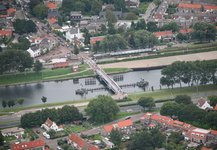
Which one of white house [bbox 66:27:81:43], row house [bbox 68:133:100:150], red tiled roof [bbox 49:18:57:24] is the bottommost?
row house [bbox 68:133:100:150]

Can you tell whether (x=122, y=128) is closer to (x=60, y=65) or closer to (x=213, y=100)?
(x=213, y=100)

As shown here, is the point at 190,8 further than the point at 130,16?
Yes

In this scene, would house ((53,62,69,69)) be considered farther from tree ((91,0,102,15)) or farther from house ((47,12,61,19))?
tree ((91,0,102,15))

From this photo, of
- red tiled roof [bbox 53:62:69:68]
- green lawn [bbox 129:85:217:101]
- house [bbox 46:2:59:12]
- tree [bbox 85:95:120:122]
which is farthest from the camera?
house [bbox 46:2:59:12]

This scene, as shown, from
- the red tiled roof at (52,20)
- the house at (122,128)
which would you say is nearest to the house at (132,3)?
the red tiled roof at (52,20)

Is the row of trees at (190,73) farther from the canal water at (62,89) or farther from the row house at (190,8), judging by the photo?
the row house at (190,8)

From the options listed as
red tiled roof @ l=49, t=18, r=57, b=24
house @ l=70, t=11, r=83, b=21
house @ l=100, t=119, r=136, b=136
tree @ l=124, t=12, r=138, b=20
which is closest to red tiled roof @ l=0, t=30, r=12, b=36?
red tiled roof @ l=49, t=18, r=57, b=24

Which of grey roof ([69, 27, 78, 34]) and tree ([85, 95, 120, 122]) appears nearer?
tree ([85, 95, 120, 122])

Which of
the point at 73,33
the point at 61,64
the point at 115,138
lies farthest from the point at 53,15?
the point at 115,138
